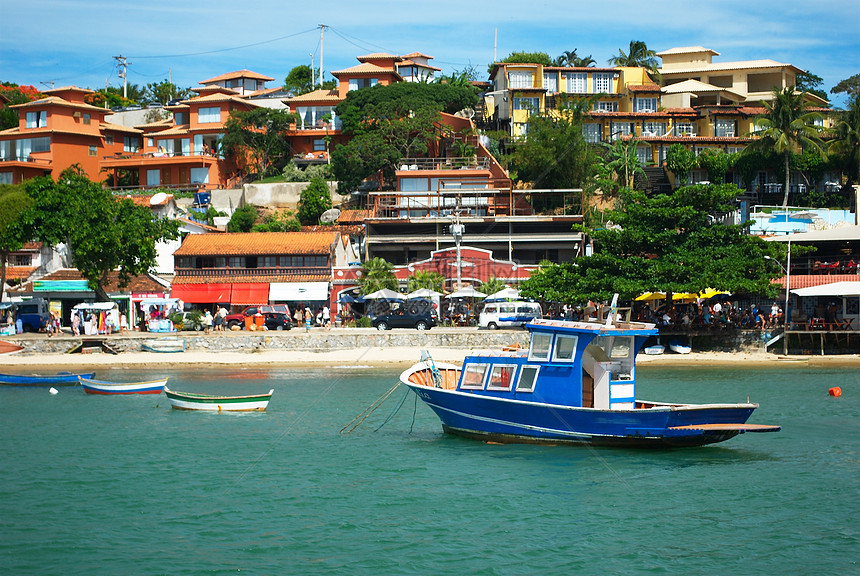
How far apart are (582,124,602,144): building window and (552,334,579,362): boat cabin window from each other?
5781 cm

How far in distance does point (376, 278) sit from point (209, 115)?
4096cm

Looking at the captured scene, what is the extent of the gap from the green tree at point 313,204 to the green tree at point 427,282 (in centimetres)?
1928

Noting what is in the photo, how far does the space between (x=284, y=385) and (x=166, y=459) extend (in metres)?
12.9

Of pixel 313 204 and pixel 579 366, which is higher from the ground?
pixel 313 204

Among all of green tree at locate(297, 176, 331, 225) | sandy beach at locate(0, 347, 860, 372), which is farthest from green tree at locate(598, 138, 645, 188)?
sandy beach at locate(0, 347, 860, 372)

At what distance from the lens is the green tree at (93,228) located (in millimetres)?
48156

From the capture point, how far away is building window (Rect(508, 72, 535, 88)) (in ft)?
276

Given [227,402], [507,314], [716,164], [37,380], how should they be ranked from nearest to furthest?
[227,402], [37,380], [507,314], [716,164]

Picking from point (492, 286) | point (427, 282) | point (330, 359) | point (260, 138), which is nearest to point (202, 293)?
point (427, 282)

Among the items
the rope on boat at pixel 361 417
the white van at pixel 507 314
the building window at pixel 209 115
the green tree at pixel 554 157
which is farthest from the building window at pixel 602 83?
the rope on boat at pixel 361 417

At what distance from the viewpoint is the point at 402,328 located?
4878cm

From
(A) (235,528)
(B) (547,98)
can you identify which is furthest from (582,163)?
(A) (235,528)

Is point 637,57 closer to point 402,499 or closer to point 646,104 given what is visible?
point 646,104

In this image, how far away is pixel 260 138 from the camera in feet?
264
